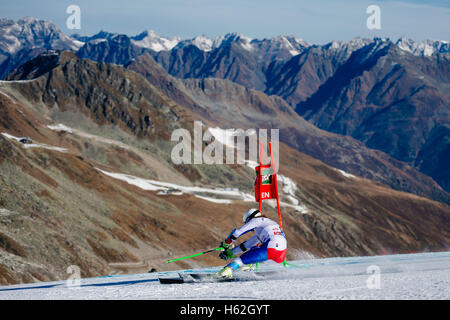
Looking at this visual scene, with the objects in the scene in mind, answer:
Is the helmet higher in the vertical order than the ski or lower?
higher

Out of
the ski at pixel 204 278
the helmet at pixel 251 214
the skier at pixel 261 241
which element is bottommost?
the ski at pixel 204 278

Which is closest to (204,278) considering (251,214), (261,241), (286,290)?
(261,241)

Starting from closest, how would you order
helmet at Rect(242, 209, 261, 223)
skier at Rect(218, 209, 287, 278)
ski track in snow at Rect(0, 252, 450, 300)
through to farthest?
ski track in snow at Rect(0, 252, 450, 300) → skier at Rect(218, 209, 287, 278) → helmet at Rect(242, 209, 261, 223)

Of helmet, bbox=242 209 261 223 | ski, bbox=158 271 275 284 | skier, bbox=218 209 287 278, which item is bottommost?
ski, bbox=158 271 275 284

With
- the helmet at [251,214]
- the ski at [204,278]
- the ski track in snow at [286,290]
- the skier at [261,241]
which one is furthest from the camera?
the helmet at [251,214]

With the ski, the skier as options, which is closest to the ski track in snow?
the ski

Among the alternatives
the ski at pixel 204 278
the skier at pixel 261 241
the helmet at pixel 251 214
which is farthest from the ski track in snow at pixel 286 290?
the helmet at pixel 251 214

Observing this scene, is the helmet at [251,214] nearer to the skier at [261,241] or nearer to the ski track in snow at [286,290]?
the skier at [261,241]

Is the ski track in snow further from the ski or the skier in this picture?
the skier

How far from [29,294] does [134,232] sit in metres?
78.5

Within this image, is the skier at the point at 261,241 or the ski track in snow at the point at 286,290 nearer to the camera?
the ski track in snow at the point at 286,290
